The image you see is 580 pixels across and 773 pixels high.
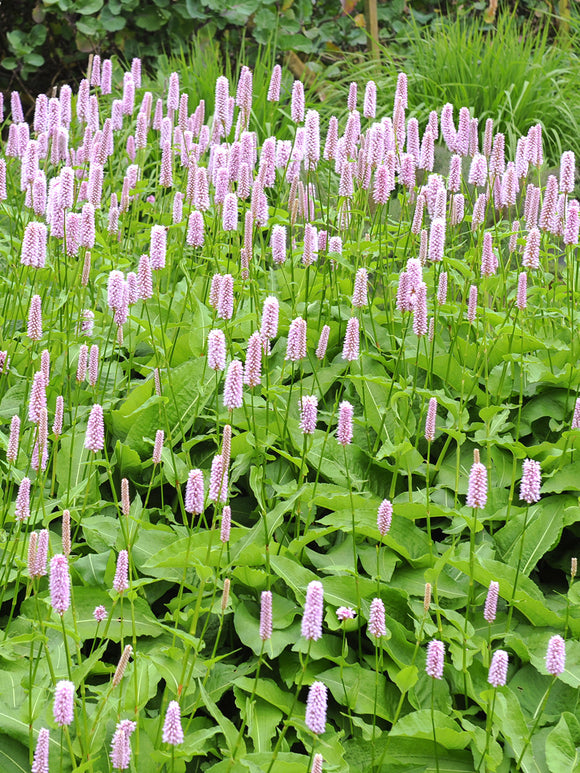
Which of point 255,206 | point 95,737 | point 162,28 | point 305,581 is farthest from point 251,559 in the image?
point 162,28

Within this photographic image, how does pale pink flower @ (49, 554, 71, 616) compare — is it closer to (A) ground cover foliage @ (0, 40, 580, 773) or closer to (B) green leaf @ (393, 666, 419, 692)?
(A) ground cover foliage @ (0, 40, 580, 773)

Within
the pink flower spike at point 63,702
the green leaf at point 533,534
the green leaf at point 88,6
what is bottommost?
the green leaf at point 533,534

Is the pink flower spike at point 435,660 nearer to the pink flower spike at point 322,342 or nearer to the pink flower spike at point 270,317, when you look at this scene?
the pink flower spike at point 270,317

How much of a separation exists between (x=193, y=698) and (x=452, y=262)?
1.85 metres

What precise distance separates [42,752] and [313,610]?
501mm

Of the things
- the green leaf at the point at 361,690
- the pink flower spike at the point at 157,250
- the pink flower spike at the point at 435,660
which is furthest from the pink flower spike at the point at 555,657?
the pink flower spike at the point at 157,250

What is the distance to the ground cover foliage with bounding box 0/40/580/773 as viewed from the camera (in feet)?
6.35

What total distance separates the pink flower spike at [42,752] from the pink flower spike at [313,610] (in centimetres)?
45

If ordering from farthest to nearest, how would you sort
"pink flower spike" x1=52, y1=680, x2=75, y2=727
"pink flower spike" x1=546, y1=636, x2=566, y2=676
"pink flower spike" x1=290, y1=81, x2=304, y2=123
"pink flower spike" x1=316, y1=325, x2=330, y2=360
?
1. "pink flower spike" x1=290, y1=81, x2=304, y2=123
2. "pink flower spike" x1=316, y1=325, x2=330, y2=360
3. "pink flower spike" x1=546, y1=636, x2=566, y2=676
4. "pink flower spike" x1=52, y1=680, x2=75, y2=727

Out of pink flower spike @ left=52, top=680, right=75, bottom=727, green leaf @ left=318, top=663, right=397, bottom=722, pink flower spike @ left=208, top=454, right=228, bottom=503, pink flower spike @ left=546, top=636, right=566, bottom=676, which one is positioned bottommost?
green leaf @ left=318, top=663, right=397, bottom=722

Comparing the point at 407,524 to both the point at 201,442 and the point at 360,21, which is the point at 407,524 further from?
the point at 360,21

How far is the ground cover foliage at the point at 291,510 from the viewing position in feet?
6.35

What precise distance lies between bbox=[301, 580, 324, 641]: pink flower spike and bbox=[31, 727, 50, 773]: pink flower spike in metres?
0.45

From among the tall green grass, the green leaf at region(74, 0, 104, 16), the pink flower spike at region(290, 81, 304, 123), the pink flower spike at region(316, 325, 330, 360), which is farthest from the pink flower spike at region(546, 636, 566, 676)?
the green leaf at region(74, 0, 104, 16)
